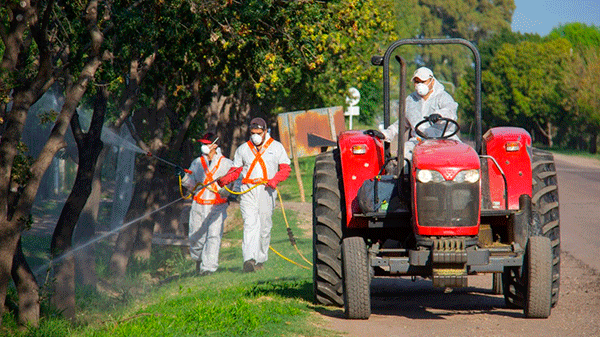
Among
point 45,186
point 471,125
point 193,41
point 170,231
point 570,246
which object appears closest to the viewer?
point 471,125

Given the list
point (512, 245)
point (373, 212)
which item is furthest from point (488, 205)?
point (373, 212)

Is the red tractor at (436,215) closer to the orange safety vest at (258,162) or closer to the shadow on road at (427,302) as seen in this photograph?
the shadow on road at (427,302)

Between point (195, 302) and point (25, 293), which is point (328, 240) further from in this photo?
point (25, 293)

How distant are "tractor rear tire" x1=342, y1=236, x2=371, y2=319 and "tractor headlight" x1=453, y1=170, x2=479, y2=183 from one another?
105 cm

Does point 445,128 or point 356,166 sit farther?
point 356,166

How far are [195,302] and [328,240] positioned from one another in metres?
1.78

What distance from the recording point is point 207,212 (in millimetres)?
14125

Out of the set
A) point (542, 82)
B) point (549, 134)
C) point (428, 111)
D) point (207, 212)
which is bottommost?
point (549, 134)

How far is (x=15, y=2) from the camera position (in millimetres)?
8484

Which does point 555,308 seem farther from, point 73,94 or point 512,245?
point 73,94

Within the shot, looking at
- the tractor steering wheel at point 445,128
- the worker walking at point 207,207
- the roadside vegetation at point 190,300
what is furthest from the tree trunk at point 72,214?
the tractor steering wheel at point 445,128

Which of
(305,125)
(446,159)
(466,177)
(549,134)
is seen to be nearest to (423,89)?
(446,159)

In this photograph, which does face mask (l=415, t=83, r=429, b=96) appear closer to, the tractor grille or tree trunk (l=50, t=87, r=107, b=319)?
the tractor grille

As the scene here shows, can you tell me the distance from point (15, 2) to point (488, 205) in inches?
182
